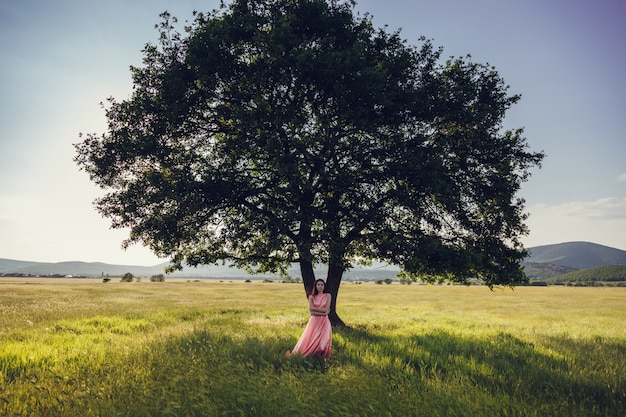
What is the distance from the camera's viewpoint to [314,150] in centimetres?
1636

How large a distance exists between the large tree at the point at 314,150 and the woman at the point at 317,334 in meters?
3.64

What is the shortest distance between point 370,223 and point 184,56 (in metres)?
11.3

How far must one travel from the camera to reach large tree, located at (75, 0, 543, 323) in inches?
566

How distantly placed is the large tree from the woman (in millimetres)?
3642

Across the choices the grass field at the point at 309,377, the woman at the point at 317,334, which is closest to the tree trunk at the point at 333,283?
the grass field at the point at 309,377

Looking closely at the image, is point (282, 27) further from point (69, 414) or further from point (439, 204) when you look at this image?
point (69, 414)

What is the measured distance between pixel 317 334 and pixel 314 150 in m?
8.63

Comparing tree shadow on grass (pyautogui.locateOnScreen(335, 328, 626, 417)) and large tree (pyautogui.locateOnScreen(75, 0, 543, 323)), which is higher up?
large tree (pyautogui.locateOnScreen(75, 0, 543, 323))

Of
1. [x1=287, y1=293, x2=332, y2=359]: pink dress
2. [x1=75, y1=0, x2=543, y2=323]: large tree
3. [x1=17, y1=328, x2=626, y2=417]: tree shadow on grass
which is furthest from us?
[x1=75, y1=0, x2=543, y2=323]: large tree

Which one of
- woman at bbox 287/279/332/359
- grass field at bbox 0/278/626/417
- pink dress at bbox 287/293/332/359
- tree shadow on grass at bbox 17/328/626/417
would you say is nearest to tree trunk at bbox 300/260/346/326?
grass field at bbox 0/278/626/417

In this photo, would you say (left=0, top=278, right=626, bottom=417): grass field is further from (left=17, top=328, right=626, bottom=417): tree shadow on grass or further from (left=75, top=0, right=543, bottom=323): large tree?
(left=75, top=0, right=543, bottom=323): large tree

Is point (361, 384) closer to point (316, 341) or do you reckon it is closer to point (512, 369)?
point (316, 341)

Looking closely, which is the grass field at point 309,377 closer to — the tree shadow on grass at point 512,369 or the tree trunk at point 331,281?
the tree shadow on grass at point 512,369

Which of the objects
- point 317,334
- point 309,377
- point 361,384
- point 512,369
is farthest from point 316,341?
point 512,369
